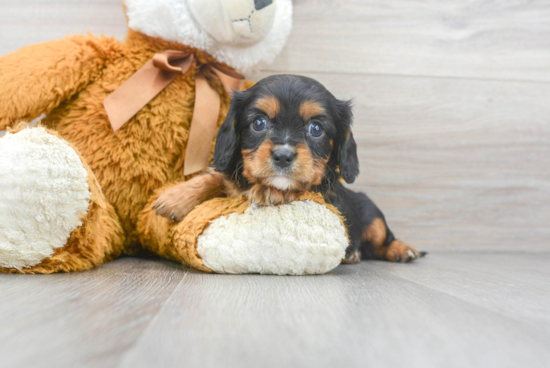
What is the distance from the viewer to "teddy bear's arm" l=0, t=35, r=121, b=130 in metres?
1.55

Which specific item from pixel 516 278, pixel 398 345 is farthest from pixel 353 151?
pixel 398 345

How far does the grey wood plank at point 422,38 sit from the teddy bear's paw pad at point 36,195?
129cm

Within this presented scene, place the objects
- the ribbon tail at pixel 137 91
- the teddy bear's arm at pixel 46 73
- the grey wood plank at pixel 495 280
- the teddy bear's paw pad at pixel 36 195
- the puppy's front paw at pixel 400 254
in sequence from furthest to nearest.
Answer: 1. the puppy's front paw at pixel 400 254
2. the ribbon tail at pixel 137 91
3. the teddy bear's arm at pixel 46 73
4. the teddy bear's paw pad at pixel 36 195
5. the grey wood plank at pixel 495 280

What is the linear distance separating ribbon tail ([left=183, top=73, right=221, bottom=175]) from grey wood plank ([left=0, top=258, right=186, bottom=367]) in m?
0.52

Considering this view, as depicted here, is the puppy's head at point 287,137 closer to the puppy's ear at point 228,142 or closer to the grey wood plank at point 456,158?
the puppy's ear at point 228,142

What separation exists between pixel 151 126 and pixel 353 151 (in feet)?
2.70

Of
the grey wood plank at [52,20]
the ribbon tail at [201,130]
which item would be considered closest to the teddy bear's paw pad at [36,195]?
the ribbon tail at [201,130]

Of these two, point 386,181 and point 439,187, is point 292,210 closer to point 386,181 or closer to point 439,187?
point 386,181

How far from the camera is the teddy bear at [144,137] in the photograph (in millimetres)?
1312

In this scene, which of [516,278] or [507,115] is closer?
[516,278]

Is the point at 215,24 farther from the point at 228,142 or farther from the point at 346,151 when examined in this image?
the point at 346,151

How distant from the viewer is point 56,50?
5.41 ft

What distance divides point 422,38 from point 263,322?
202 cm

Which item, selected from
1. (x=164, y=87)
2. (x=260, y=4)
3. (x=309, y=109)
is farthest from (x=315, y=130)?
(x=164, y=87)
